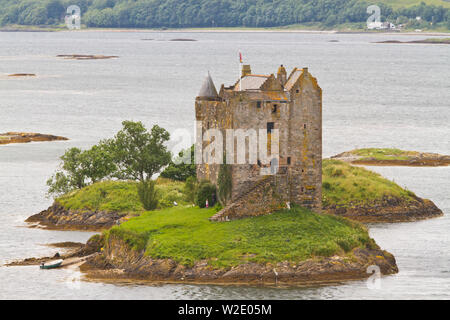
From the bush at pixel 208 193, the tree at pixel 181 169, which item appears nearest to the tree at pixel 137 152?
the tree at pixel 181 169

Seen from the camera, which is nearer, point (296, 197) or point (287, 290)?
point (287, 290)

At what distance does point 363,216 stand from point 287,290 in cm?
2746

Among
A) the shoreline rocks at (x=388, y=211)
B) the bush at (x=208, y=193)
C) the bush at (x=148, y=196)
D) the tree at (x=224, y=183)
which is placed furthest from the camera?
the shoreline rocks at (x=388, y=211)

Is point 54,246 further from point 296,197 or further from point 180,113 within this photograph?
point 180,113

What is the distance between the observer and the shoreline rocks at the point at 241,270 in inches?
2425

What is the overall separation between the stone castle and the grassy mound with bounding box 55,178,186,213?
15.7m

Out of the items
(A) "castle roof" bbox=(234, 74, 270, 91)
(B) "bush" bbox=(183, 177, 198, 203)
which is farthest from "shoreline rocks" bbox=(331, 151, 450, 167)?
(A) "castle roof" bbox=(234, 74, 270, 91)

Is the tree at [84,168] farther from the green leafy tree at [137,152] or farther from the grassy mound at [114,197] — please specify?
the grassy mound at [114,197]

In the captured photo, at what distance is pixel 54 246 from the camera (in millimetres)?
76125

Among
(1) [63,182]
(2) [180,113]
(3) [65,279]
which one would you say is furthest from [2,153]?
(3) [65,279]

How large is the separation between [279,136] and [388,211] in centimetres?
2247

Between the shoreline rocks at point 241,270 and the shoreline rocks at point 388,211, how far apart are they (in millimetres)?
20161

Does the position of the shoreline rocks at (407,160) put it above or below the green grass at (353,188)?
below
